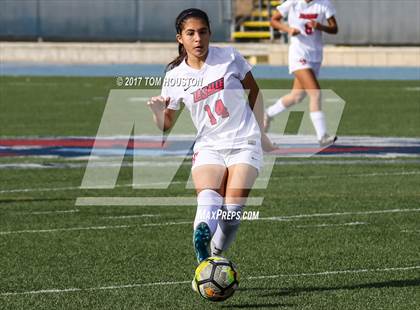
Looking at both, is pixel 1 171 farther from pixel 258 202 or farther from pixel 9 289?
pixel 9 289

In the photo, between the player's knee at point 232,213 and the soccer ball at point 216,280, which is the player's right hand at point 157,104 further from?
the soccer ball at point 216,280

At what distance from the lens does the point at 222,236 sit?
26.4 feet

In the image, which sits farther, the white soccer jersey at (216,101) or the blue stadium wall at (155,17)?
→ the blue stadium wall at (155,17)

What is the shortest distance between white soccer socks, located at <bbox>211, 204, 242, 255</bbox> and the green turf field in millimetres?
328

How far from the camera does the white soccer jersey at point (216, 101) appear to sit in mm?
8094

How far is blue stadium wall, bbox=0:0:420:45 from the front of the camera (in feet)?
132

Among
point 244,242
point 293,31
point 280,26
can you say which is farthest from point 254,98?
point 280,26

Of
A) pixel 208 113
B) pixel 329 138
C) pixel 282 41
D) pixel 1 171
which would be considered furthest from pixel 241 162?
pixel 282 41

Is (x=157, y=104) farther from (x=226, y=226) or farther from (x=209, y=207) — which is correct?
(x=226, y=226)

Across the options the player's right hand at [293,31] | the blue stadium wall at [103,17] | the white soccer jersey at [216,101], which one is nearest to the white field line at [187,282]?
the white soccer jersey at [216,101]

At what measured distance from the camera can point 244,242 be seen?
9938 millimetres

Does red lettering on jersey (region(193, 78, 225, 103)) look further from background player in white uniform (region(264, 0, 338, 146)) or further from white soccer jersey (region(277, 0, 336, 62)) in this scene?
white soccer jersey (region(277, 0, 336, 62))

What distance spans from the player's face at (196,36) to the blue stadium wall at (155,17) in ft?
105

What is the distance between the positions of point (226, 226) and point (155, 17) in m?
32.9
